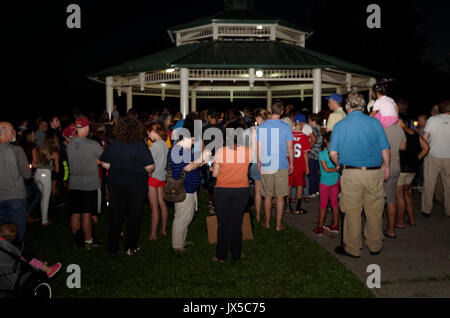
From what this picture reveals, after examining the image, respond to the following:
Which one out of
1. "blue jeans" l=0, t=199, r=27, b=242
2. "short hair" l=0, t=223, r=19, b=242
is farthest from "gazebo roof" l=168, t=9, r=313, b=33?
"short hair" l=0, t=223, r=19, b=242

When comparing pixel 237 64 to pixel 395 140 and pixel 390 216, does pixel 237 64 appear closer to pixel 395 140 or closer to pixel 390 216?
pixel 395 140

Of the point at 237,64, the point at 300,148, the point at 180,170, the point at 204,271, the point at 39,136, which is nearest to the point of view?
the point at 204,271

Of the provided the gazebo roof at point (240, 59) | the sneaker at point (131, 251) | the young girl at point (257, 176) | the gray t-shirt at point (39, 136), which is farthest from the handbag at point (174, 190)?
the gazebo roof at point (240, 59)

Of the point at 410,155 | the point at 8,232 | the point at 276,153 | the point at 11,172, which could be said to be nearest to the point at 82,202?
the point at 11,172

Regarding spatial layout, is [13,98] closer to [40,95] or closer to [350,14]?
[40,95]

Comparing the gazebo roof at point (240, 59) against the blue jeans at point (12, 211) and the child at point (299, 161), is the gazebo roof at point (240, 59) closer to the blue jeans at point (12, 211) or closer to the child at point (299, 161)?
the child at point (299, 161)

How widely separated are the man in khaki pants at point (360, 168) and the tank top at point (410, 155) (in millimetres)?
1527

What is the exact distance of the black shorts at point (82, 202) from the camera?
5.91m

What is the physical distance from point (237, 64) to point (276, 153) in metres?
8.57

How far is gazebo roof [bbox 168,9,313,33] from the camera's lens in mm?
17406

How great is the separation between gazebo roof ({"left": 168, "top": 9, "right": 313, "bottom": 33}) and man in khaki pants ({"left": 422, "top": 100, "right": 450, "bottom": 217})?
11653 mm

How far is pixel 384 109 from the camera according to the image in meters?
6.38

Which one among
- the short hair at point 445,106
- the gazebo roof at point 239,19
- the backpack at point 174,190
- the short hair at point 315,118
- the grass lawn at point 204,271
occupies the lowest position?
the grass lawn at point 204,271

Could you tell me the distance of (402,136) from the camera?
6449 mm
